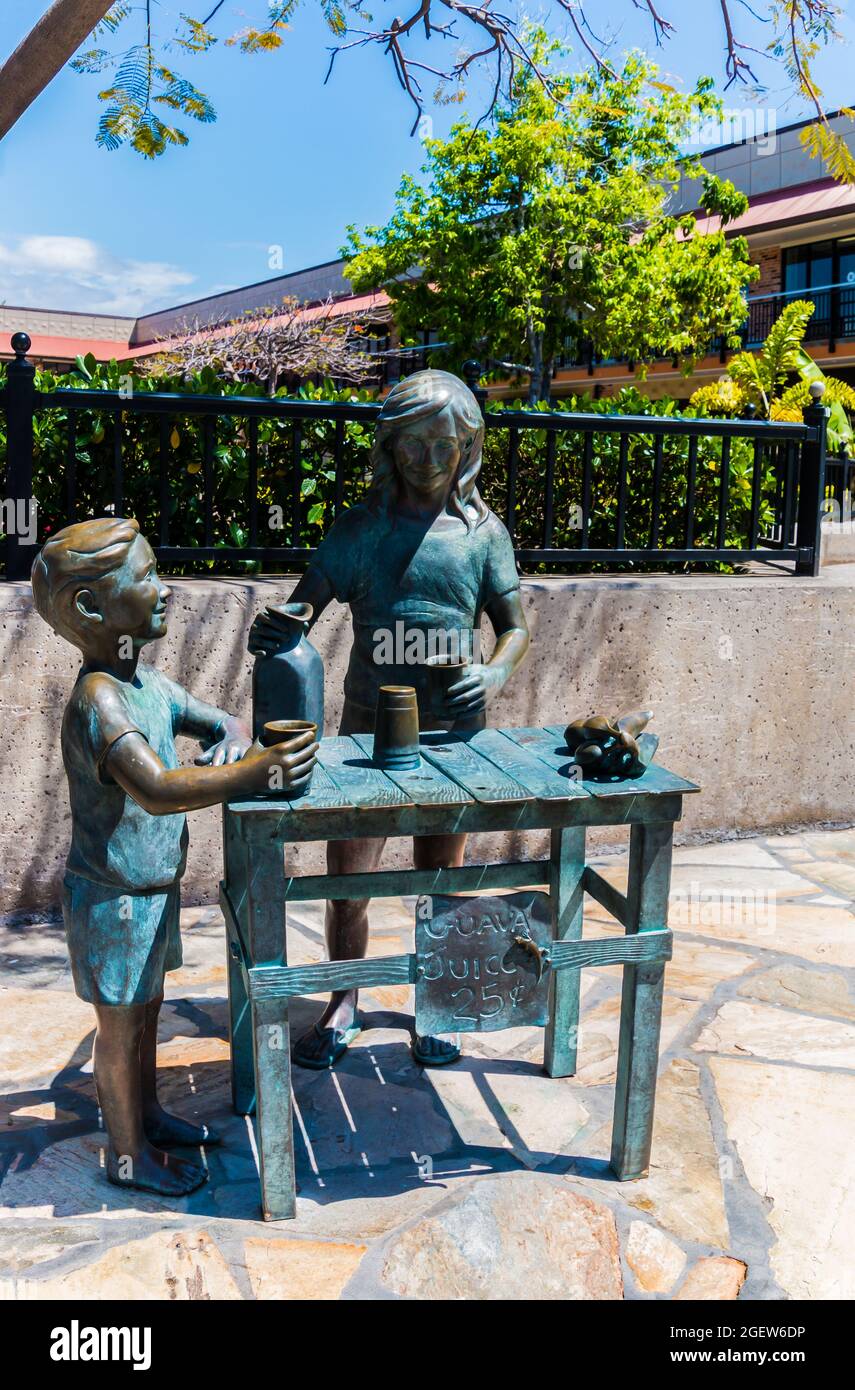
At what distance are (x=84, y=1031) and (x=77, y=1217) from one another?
1.02m

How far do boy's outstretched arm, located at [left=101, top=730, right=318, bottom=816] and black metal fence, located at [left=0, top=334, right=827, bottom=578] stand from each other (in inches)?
96.8

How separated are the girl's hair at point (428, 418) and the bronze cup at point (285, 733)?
0.92 m

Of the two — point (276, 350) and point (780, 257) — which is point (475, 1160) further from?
point (780, 257)

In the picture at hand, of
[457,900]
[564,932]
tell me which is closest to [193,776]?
[457,900]

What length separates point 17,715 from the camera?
14.3ft

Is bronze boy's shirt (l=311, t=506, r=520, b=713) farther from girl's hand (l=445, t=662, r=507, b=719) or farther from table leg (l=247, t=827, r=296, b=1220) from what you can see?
table leg (l=247, t=827, r=296, b=1220)

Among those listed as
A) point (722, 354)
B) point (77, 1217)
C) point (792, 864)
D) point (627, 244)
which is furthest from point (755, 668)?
point (722, 354)

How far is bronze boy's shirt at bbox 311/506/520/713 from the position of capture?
3.16m

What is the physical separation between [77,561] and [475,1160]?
5.73 feet

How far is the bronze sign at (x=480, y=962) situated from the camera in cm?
264

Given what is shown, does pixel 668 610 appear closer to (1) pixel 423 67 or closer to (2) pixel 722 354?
(1) pixel 423 67

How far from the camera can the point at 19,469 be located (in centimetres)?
458

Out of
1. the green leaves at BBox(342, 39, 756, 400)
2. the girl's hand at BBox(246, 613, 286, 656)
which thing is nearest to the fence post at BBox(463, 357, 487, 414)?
the girl's hand at BBox(246, 613, 286, 656)

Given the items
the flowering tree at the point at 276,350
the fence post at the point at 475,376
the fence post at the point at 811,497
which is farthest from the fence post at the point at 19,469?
the flowering tree at the point at 276,350
